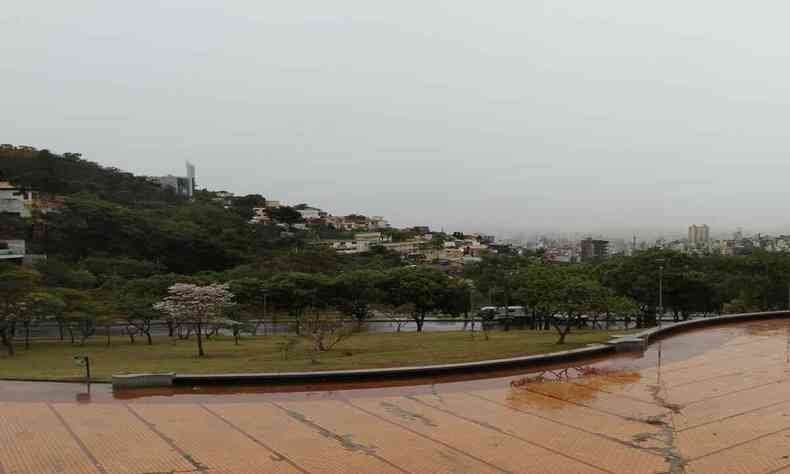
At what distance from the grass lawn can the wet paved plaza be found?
255cm

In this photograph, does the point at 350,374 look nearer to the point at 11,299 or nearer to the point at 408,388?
the point at 408,388

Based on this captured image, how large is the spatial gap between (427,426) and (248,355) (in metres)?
11.9

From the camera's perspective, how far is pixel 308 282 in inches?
1603

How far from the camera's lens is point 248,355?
70.8ft

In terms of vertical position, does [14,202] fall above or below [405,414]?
above

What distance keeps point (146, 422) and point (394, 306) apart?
29.8 metres

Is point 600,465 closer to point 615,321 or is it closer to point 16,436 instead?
point 16,436

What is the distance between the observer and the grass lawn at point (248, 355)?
1697cm

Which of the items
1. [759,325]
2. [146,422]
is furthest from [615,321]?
[146,422]

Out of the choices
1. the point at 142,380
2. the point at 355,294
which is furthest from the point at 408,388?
the point at 355,294

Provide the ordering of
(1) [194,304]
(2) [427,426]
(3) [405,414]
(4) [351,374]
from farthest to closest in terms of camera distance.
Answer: (1) [194,304] < (4) [351,374] < (3) [405,414] < (2) [427,426]

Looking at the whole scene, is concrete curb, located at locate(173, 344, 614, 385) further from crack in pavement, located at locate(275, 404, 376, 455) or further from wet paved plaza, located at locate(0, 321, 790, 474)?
crack in pavement, located at locate(275, 404, 376, 455)

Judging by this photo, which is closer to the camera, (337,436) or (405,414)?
(337,436)

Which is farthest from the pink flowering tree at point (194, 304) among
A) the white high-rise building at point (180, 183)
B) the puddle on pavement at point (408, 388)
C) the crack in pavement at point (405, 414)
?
the white high-rise building at point (180, 183)
